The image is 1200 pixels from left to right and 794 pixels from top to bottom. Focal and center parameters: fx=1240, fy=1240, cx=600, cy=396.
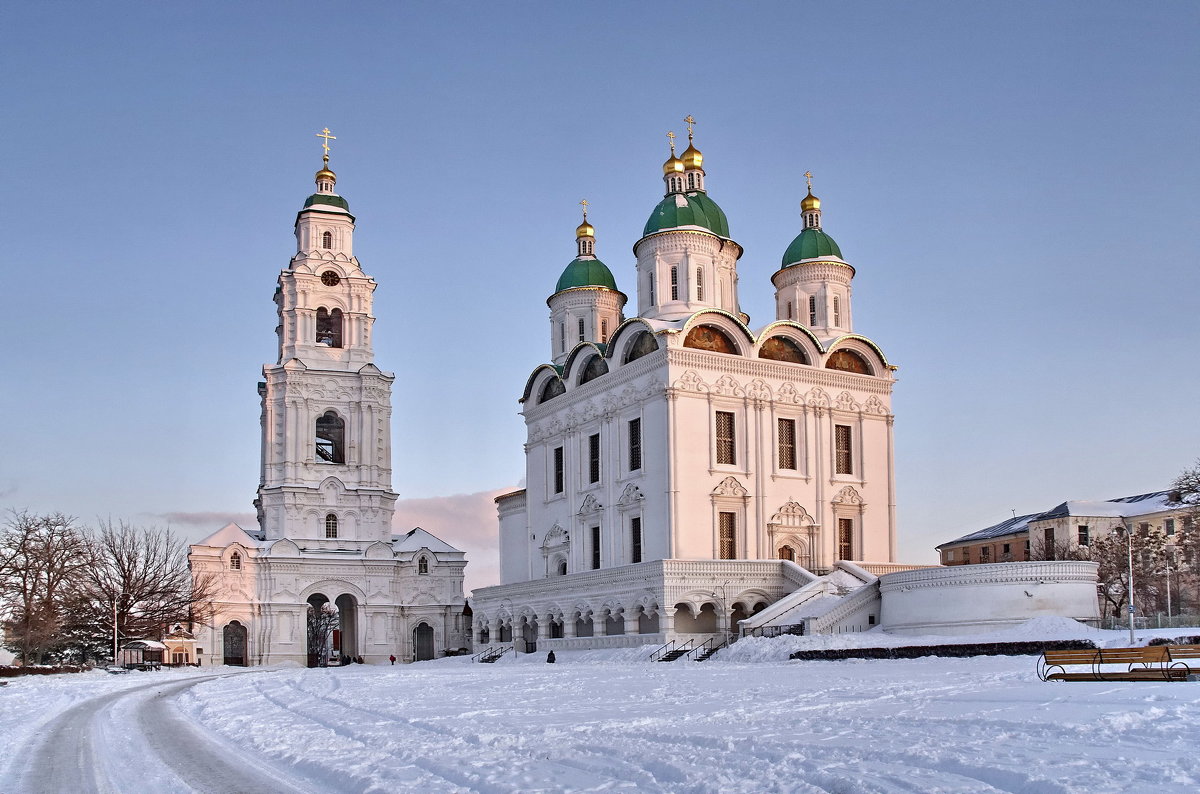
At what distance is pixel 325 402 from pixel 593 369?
60.9ft

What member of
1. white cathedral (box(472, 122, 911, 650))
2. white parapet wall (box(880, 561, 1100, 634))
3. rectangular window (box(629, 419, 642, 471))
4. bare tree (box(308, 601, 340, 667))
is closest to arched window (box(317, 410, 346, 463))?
bare tree (box(308, 601, 340, 667))

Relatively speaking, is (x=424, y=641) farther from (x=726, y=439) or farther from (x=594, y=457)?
(x=726, y=439)

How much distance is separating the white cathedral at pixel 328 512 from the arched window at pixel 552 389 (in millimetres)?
12657

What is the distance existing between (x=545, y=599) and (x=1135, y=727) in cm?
4158

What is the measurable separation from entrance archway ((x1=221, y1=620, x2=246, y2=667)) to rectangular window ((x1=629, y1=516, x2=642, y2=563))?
2322cm

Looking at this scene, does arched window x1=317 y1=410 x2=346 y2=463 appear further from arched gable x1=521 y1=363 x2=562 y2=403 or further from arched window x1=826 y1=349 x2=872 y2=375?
arched window x1=826 y1=349 x2=872 y2=375

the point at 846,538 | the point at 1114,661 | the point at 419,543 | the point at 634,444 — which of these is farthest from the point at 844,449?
the point at 1114,661

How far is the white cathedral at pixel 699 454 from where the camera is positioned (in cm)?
4750

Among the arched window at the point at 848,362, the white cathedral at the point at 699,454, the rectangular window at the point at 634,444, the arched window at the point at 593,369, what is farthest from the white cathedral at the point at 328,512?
the arched window at the point at 848,362

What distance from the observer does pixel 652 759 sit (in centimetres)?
1180

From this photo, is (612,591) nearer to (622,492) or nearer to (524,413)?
(622,492)

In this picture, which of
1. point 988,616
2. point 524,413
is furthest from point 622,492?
point 988,616

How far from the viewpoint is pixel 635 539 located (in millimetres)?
50625

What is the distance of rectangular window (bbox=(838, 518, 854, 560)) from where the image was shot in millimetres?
52156
